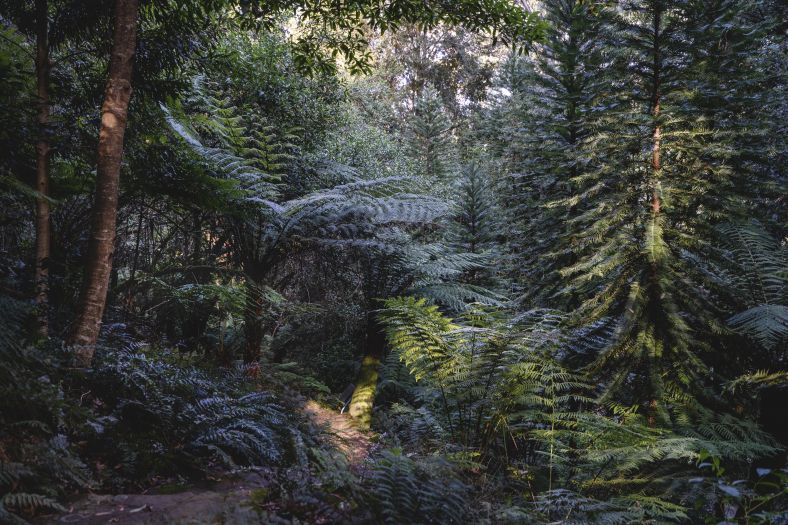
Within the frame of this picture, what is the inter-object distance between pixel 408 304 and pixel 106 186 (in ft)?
7.84

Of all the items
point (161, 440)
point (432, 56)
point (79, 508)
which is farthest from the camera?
point (432, 56)

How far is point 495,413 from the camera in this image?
3562 millimetres

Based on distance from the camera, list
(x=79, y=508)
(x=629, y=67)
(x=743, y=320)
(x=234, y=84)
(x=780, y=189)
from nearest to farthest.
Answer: (x=79, y=508) → (x=743, y=320) → (x=780, y=189) → (x=629, y=67) → (x=234, y=84)

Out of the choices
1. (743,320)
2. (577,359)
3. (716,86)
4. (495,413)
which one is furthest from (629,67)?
(495,413)

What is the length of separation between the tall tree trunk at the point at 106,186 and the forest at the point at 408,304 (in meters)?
0.01

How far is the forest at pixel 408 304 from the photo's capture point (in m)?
2.27

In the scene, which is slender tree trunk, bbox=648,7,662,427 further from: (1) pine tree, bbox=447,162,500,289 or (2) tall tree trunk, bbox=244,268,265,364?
(1) pine tree, bbox=447,162,500,289

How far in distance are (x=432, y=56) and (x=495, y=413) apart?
22.2m

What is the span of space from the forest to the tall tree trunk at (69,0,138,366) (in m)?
0.01

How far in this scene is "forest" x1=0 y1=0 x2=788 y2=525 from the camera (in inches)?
89.2

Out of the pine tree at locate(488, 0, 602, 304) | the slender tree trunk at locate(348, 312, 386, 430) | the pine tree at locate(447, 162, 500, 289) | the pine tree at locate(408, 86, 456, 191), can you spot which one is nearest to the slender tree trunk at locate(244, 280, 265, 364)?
the slender tree trunk at locate(348, 312, 386, 430)

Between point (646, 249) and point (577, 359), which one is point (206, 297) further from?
point (646, 249)

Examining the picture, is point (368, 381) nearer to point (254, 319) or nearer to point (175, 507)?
point (254, 319)

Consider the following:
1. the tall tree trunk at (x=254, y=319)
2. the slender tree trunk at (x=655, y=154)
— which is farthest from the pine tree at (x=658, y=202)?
the tall tree trunk at (x=254, y=319)
